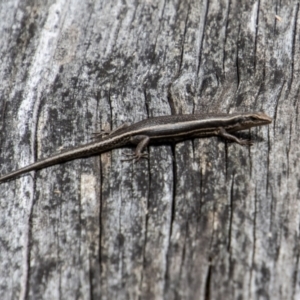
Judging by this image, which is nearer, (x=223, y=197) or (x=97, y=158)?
(x=223, y=197)

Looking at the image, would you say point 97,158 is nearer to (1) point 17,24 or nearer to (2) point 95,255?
(2) point 95,255

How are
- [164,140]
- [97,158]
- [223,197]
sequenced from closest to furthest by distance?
[223,197]
[97,158]
[164,140]

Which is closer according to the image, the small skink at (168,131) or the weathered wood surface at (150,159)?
the weathered wood surface at (150,159)

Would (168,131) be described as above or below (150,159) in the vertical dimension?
above

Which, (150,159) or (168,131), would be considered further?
(168,131)

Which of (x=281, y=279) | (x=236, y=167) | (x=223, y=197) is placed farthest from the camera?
(x=236, y=167)

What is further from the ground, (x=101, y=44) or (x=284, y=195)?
(x=101, y=44)

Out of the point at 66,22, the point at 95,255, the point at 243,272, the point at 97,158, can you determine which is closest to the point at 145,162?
the point at 97,158

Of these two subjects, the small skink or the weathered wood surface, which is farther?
the small skink
